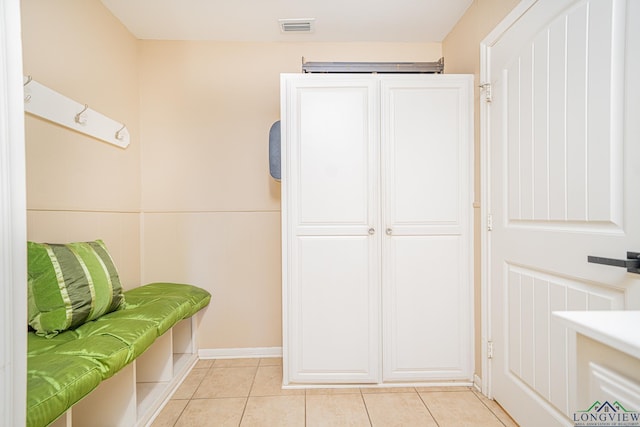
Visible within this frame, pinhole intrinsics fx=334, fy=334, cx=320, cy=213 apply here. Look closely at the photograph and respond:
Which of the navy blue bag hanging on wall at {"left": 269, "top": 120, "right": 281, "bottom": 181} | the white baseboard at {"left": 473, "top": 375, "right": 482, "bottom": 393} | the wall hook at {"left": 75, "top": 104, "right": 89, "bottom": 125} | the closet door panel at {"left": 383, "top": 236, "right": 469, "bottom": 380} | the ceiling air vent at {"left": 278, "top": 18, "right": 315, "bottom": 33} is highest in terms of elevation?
the ceiling air vent at {"left": 278, "top": 18, "right": 315, "bottom": 33}

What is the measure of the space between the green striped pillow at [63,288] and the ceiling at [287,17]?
5.69 ft

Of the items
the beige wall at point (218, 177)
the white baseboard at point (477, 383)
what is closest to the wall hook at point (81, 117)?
the beige wall at point (218, 177)

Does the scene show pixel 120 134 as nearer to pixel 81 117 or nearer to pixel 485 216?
pixel 81 117

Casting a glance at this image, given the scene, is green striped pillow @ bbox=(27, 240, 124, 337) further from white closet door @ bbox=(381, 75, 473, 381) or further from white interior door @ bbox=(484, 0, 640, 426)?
white interior door @ bbox=(484, 0, 640, 426)

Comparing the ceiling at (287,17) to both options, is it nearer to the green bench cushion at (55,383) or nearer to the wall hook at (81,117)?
the wall hook at (81,117)

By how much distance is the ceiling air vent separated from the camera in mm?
2434

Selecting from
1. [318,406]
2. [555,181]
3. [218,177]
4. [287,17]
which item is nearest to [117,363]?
[318,406]

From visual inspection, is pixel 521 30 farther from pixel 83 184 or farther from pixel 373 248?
pixel 83 184

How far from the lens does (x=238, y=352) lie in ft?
8.98

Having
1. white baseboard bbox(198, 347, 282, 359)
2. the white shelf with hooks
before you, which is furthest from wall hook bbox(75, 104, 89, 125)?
white baseboard bbox(198, 347, 282, 359)

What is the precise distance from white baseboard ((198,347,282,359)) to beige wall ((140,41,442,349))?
36mm

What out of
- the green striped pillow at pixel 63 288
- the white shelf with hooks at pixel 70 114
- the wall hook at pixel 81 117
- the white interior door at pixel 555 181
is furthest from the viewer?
the wall hook at pixel 81 117

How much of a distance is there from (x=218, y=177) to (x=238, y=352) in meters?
1.45

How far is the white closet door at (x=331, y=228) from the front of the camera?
2.16 meters
